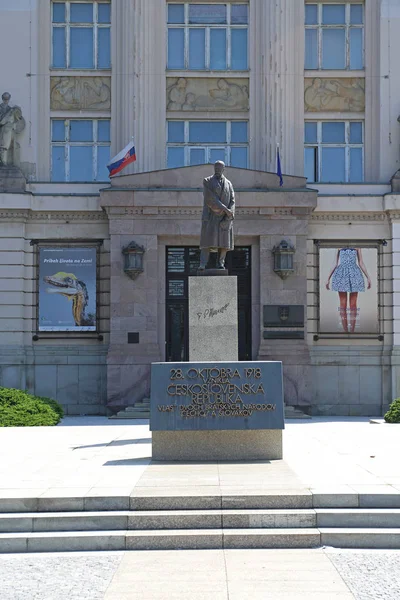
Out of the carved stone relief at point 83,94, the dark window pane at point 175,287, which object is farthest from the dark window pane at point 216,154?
the dark window pane at point 175,287

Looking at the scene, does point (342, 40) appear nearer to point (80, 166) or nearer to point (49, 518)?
point (80, 166)

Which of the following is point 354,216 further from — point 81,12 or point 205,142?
point 81,12

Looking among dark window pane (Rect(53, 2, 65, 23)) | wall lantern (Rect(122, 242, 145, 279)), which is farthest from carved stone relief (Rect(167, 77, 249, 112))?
wall lantern (Rect(122, 242, 145, 279))

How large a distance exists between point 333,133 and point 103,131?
800 cm

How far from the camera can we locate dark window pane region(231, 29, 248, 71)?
31.4 meters

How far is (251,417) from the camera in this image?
48.4 feet

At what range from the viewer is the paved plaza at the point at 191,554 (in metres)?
9.05

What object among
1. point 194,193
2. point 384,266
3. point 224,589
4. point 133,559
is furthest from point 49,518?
point 384,266

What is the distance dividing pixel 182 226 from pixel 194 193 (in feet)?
3.76

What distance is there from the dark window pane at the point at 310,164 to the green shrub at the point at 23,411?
40.3 ft

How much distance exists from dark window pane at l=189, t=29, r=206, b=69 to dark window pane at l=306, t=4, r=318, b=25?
370 cm

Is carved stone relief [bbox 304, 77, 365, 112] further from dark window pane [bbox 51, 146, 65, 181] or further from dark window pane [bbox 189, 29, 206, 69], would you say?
dark window pane [bbox 51, 146, 65, 181]

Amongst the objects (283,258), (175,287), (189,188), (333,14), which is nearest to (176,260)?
(175,287)

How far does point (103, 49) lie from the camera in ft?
103
